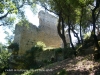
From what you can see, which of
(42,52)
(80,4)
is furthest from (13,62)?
(80,4)

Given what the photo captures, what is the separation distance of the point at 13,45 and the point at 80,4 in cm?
1256

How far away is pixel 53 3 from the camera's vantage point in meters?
19.2

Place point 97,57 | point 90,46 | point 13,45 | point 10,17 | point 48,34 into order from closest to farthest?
point 97,57 → point 10,17 → point 90,46 → point 13,45 → point 48,34

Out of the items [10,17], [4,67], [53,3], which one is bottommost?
[4,67]

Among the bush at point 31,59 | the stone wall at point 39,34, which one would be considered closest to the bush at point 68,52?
the bush at point 31,59

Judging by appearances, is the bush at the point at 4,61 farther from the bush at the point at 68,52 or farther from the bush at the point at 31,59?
the bush at the point at 68,52

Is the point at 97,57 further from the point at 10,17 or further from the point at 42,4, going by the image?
the point at 42,4

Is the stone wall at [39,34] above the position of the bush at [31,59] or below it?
above

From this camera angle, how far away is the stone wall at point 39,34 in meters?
24.9

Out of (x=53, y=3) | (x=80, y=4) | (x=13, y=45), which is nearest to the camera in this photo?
(x=80, y=4)

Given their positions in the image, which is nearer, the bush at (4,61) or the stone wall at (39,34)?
the bush at (4,61)

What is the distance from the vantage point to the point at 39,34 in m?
27.4

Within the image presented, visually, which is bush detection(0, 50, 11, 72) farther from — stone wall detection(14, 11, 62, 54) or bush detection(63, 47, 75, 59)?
bush detection(63, 47, 75, 59)

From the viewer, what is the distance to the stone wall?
982 inches
